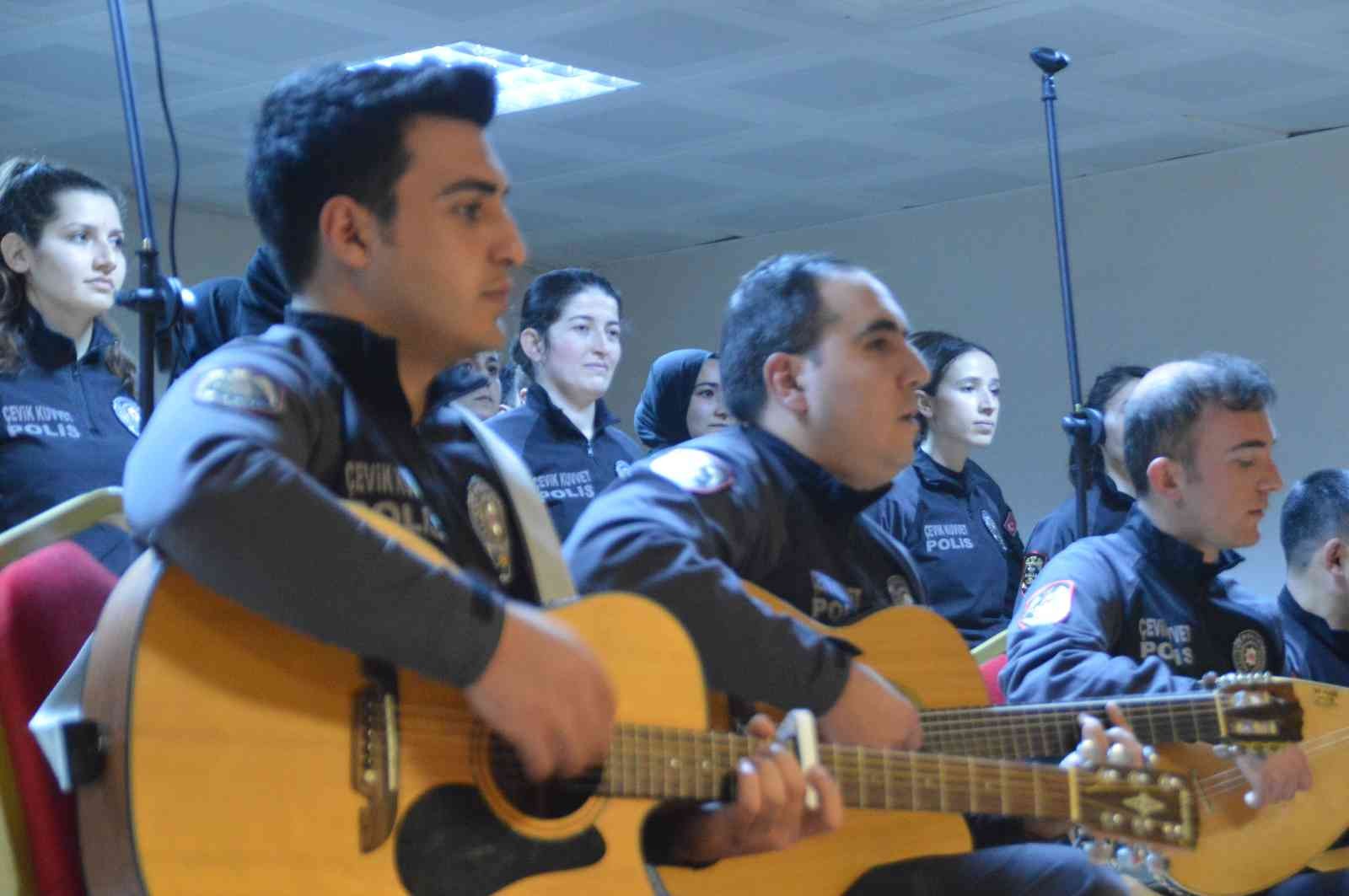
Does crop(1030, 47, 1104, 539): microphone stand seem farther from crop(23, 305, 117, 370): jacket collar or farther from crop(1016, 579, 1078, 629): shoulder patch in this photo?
crop(23, 305, 117, 370): jacket collar

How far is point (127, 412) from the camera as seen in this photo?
4086mm

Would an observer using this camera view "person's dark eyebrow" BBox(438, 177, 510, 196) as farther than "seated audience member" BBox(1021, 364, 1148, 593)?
No

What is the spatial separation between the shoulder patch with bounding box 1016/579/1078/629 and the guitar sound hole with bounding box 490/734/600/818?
1602mm

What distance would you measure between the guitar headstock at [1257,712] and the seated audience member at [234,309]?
5.76ft

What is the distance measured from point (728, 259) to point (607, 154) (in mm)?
2236

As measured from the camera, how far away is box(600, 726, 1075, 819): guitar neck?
1.86 metres

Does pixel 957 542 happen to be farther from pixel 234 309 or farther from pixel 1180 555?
pixel 234 309

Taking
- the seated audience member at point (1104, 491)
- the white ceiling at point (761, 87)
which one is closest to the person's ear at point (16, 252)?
the seated audience member at point (1104, 491)

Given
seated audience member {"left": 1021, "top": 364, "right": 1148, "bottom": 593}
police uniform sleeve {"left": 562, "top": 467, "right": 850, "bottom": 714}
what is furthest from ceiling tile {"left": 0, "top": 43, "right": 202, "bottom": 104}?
police uniform sleeve {"left": 562, "top": 467, "right": 850, "bottom": 714}

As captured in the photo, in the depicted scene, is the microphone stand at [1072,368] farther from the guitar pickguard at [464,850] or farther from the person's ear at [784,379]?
the guitar pickguard at [464,850]

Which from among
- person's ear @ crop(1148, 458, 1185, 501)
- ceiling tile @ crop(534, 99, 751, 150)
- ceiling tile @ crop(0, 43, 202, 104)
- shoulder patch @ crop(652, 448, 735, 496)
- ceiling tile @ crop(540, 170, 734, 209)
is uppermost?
ceiling tile @ crop(0, 43, 202, 104)

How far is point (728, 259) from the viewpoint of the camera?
39.5 feet

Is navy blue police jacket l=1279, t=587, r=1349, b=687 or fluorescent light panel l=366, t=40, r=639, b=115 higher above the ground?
fluorescent light panel l=366, t=40, r=639, b=115

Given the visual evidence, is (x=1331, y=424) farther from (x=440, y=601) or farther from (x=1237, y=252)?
(x=440, y=601)
